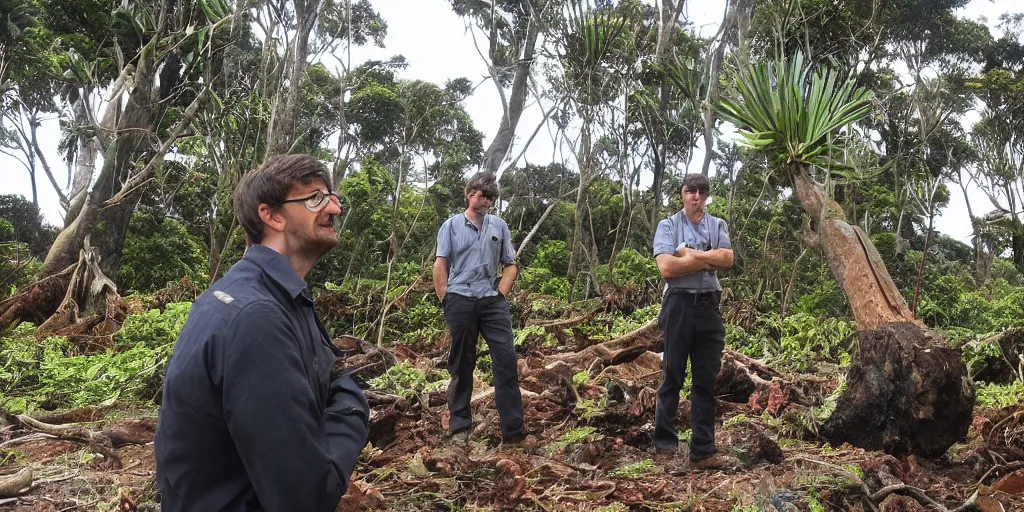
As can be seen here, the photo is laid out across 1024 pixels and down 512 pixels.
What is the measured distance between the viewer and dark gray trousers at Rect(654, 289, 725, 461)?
14.7ft

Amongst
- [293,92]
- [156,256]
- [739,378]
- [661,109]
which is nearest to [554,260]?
[661,109]

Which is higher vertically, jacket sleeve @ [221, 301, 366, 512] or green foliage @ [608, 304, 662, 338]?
green foliage @ [608, 304, 662, 338]

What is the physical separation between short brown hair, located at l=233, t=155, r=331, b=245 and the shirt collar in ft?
0.30

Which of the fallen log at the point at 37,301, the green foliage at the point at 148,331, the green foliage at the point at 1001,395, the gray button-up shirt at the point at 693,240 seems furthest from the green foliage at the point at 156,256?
the green foliage at the point at 1001,395

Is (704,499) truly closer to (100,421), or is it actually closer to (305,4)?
(100,421)

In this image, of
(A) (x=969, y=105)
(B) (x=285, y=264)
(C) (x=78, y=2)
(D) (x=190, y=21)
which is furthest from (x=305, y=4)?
(A) (x=969, y=105)

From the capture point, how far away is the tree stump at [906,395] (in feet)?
14.8

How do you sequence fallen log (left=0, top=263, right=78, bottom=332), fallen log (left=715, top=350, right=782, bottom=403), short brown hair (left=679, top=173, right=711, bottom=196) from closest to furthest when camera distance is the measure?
short brown hair (left=679, top=173, right=711, bottom=196)
fallen log (left=715, top=350, right=782, bottom=403)
fallen log (left=0, top=263, right=78, bottom=332)

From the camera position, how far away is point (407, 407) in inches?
230

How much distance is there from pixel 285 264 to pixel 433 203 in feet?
57.6

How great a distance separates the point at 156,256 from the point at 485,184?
10.8 meters

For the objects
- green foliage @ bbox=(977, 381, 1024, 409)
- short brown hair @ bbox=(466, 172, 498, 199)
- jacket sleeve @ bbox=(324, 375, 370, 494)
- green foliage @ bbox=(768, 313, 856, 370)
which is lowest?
green foliage @ bbox=(977, 381, 1024, 409)

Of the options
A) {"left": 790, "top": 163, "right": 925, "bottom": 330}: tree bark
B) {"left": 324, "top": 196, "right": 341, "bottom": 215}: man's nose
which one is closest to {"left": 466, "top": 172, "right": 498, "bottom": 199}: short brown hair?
{"left": 790, "top": 163, "right": 925, "bottom": 330}: tree bark

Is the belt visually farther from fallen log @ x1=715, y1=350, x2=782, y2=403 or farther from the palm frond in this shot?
fallen log @ x1=715, y1=350, x2=782, y2=403
